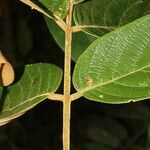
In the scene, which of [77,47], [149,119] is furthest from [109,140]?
[77,47]

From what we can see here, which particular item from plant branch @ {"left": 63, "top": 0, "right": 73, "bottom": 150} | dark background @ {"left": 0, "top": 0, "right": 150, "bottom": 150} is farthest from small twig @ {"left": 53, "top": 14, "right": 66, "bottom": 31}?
dark background @ {"left": 0, "top": 0, "right": 150, "bottom": 150}

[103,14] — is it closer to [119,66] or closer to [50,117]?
[119,66]

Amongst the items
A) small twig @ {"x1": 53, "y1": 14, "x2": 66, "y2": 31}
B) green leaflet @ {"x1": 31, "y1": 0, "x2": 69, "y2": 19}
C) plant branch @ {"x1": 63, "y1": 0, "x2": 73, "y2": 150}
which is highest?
green leaflet @ {"x1": 31, "y1": 0, "x2": 69, "y2": 19}

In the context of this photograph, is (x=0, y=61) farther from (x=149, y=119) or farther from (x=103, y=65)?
(x=149, y=119)

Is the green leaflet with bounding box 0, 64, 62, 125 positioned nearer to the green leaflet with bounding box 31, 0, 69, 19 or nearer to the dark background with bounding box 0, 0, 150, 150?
the green leaflet with bounding box 31, 0, 69, 19

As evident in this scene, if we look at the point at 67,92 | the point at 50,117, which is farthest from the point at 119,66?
the point at 50,117
